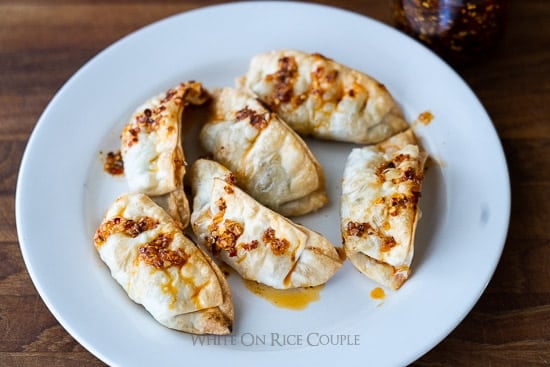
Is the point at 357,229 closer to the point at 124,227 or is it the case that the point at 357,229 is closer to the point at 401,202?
the point at 401,202

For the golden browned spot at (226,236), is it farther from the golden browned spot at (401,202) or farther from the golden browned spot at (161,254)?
the golden browned spot at (401,202)

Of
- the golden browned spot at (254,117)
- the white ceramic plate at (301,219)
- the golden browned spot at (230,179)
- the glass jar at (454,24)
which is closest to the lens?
the white ceramic plate at (301,219)

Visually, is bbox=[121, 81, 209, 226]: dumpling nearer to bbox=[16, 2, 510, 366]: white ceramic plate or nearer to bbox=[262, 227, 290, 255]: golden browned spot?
bbox=[16, 2, 510, 366]: white ceramic plate

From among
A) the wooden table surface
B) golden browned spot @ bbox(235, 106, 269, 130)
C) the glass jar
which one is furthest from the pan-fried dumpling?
the glass jar

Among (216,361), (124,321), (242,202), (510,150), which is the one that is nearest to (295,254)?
(242,202)

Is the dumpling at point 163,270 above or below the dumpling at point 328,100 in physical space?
below

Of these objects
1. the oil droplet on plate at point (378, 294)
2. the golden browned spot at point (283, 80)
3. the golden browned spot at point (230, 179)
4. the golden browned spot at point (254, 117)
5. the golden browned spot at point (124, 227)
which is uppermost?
the golden browned spot at point (283, 80)

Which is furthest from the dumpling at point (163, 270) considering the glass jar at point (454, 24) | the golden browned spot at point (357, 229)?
the glass jar at point (454, 24)
